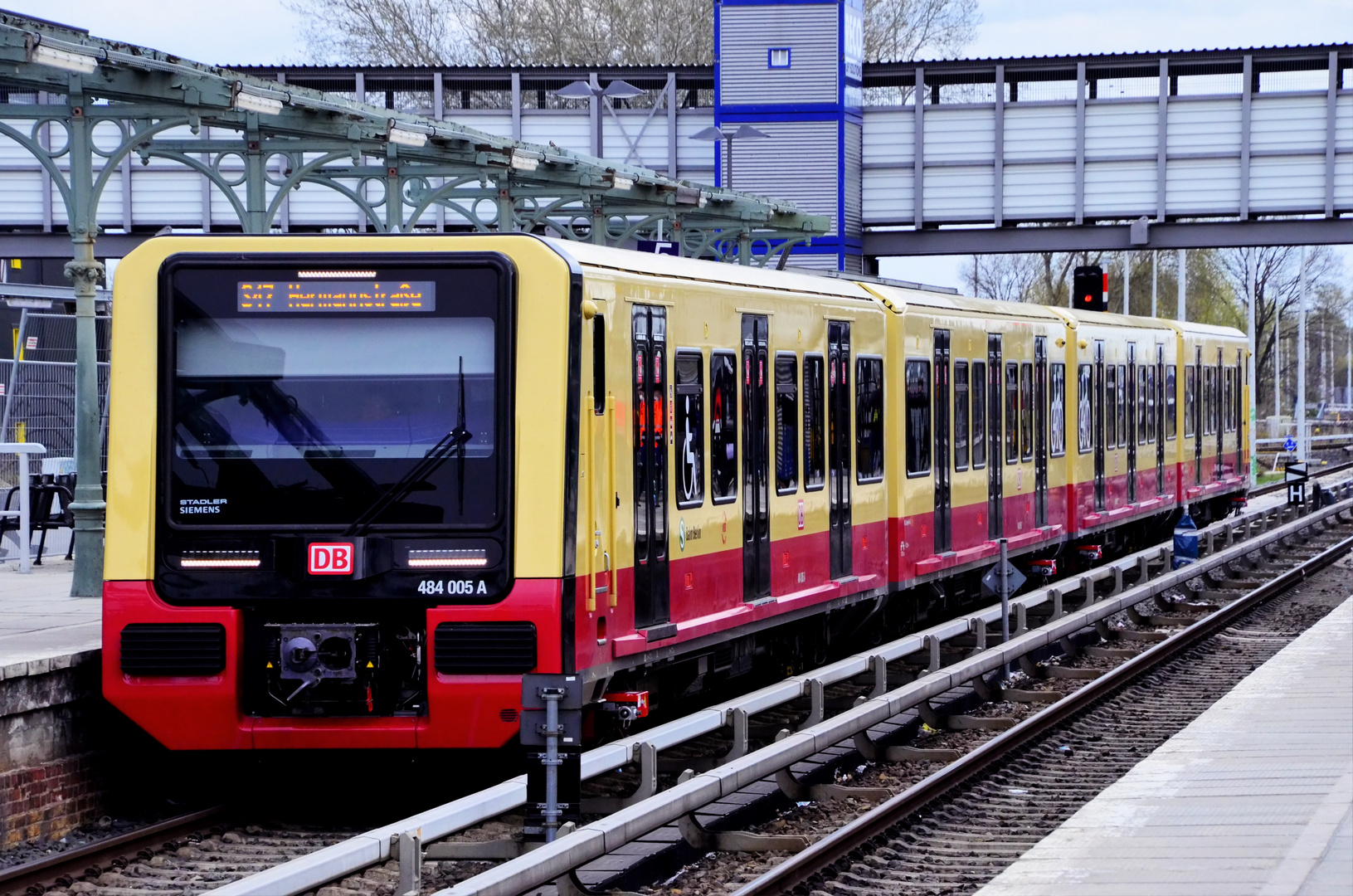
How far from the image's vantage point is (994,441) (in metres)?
20.7

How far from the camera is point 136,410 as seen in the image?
10.5 meters

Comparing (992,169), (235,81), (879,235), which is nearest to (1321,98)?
(992,169)

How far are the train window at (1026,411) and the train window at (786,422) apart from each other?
7.86 m

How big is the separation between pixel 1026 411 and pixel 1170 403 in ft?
27.7

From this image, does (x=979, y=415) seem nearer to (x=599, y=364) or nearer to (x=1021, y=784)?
(x=1021, y=784)

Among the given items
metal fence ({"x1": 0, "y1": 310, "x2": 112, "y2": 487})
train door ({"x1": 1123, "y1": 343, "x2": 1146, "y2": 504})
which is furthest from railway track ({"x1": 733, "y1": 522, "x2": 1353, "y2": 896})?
metal fence ({"x1": 0, "y1": 310, "x2": 112, "y2": 487})

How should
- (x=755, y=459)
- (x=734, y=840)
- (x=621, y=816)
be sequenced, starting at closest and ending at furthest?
(x=621, y=816), (x=734, y=840), (x=755, y=459)

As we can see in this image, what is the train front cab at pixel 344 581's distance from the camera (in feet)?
33.4

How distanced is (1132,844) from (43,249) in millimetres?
29510

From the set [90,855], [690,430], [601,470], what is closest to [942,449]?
[690,430]

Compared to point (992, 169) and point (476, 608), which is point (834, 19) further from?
point (476, 608)

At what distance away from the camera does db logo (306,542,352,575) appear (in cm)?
1030

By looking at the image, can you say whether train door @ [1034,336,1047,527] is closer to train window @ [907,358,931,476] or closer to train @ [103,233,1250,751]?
train window @ [907,358,931,476]

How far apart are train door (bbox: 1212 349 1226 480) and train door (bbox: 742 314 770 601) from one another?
21.1 m
